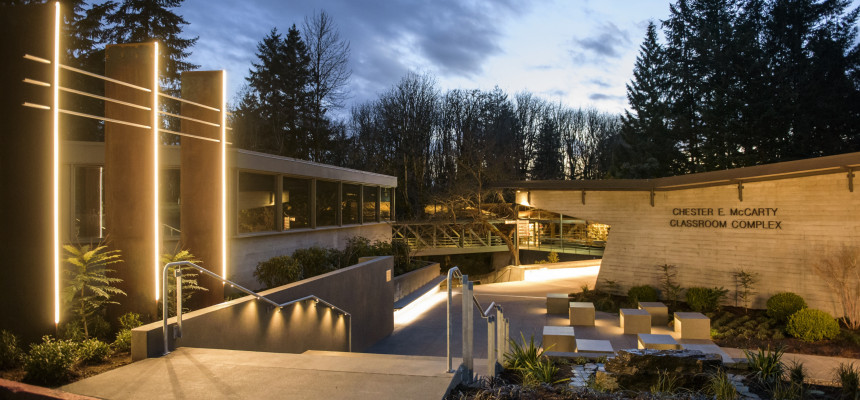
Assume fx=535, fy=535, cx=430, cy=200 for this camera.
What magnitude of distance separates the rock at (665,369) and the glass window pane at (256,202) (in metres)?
9.81

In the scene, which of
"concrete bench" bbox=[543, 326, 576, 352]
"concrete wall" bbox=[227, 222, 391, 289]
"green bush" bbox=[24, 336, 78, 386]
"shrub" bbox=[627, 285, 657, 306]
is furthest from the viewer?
"shrub" bbox=[627, 285, 657, 306]

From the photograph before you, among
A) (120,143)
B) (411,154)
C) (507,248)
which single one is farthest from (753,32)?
(120,143)

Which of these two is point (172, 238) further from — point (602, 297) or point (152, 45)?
point (602, 297)

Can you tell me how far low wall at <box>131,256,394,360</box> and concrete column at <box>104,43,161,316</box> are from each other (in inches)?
43.2

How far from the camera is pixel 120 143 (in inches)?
281

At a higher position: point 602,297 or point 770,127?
point 770,127

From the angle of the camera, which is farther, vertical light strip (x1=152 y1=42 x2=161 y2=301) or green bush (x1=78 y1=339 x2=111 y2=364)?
vertical light strip (x1=152 y1=42 x2=161 y2=301)

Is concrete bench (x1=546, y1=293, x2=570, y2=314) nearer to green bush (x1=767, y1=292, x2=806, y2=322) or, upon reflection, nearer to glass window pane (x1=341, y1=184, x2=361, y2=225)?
green bush (x1=767, y1=292, x2=806, y2=322)

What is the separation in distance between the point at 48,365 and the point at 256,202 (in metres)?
8.66

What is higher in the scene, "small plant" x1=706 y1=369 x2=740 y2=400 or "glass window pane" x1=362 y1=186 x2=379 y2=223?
"glass window pane" x1=362 y1=186 x2=379 y2=223

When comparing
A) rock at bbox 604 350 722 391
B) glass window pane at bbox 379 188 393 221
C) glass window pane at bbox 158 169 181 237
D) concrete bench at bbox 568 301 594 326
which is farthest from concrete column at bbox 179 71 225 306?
glass window pane at bbox 379 188 393 221

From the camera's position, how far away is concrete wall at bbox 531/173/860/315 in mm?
12711

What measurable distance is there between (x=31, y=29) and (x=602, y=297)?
49.2ft

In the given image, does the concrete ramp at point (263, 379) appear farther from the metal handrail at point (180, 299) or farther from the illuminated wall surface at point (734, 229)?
the illuminated wall surface at point (734, 229)
